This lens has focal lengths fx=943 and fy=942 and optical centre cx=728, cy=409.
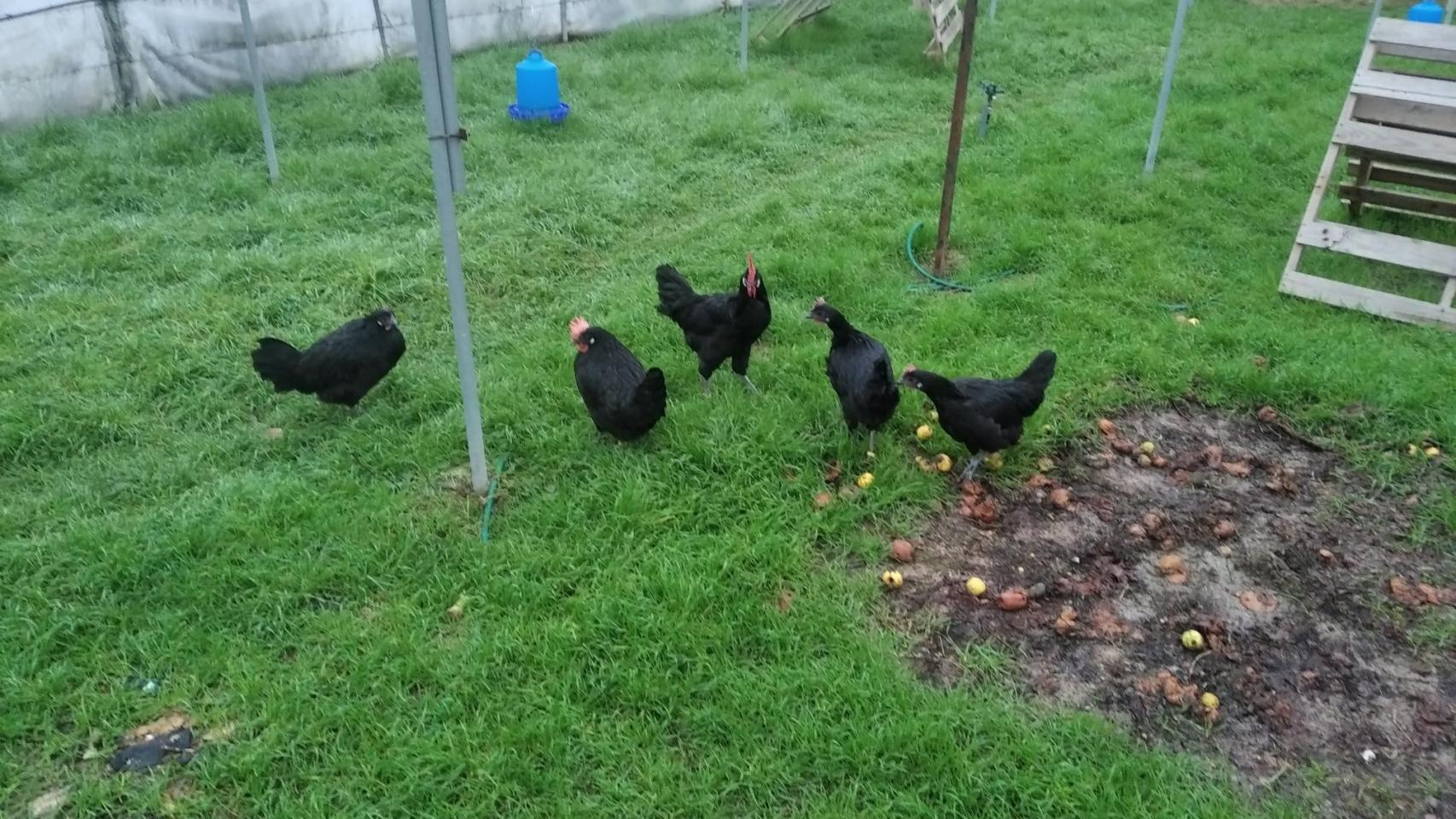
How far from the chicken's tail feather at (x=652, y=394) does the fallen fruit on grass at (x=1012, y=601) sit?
1568 mm

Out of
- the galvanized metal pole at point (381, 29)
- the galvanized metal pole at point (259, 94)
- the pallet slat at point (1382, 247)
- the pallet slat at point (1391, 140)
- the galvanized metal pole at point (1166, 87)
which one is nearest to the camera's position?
the pallet slat at point (1382, 247)

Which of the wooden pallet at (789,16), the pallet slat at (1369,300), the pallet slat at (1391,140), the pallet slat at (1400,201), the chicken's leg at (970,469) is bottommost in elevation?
the chicken's leg at (970,469)

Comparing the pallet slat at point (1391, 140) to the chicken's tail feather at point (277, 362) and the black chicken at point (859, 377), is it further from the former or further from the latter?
the chicken's tail feather at point (277, 362)

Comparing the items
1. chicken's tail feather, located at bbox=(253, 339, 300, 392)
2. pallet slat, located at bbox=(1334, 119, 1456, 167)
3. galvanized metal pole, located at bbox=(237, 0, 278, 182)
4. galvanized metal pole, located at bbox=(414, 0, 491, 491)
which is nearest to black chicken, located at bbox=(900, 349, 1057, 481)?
galvanized metal pole, located at bbox=(414, 0, 491, 491)

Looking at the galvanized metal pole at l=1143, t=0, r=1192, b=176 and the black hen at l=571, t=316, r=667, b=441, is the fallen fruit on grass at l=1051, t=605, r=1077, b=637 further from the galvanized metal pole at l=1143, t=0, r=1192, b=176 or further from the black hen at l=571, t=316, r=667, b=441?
the galvanized metal pole at l=1143, t=0, r=1192, b=176

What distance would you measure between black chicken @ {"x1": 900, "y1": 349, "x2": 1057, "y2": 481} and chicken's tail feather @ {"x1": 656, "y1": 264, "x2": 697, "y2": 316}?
1.26m

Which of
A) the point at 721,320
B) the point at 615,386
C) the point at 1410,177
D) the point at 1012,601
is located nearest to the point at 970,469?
the point at 1012,601

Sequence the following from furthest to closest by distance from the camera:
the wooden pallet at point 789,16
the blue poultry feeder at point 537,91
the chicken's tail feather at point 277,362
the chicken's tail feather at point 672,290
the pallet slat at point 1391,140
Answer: the wooden pallet at point 789,16 < the blue poultry feeder at point 537,91 < the pallet slat at point 1391,140 < the chicken's tail feather at point 672,290 < the chicken's tail feather at point 277,362

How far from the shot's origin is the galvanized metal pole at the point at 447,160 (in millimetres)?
3100

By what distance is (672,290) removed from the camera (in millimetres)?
4766

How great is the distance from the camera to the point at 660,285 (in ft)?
15.8

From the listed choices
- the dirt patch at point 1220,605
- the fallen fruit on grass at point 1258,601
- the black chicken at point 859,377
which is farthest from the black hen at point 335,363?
the fallen fruit on grass at point 1258,601

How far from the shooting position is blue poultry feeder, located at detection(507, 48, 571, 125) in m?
8.37

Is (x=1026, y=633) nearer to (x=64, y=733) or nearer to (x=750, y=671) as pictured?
(x=750, y=671)
